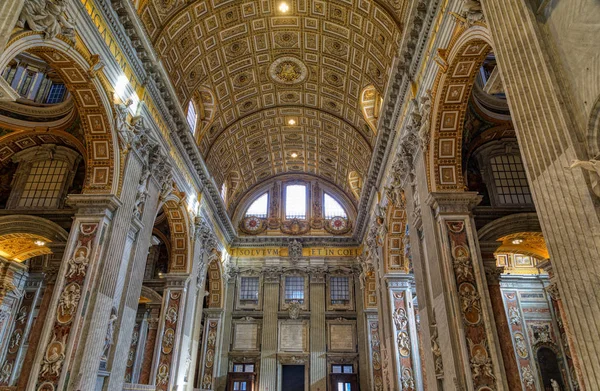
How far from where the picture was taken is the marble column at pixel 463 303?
8336mm

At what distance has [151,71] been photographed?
12.2 meters

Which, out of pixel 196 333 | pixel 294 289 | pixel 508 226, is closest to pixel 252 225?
pixel 294 289

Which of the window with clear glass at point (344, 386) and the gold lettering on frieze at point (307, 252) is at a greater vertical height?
the gold lettering on frieze at point (307, 252)

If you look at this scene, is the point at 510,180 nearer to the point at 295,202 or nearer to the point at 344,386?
the point at 344,386

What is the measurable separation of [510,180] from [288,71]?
10478 mm

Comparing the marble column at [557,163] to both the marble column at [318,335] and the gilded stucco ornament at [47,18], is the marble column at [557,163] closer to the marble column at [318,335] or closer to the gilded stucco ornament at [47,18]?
the gilded stucco ornament at [47,18]

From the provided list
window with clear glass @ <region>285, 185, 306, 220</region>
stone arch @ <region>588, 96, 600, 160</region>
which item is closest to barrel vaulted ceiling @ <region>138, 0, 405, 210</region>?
window with clear glass @ <region>285, 185, 306, 220</region>

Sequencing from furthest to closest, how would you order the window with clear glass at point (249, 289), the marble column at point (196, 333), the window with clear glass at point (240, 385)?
the window with clear glass at point (249, 289) < the window with clear glass at point (240, 385) < the marble column at point (196, 333)

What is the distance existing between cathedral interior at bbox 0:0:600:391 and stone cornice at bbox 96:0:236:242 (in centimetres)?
6

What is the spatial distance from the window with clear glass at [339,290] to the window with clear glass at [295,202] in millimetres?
4416

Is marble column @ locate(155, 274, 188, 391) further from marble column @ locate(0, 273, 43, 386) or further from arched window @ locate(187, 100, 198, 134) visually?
arched window @ locate(187, 100, 198, 134)

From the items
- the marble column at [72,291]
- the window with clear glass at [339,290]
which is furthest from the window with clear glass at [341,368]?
the marble column at [72,291]

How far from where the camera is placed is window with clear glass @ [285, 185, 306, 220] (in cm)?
2569

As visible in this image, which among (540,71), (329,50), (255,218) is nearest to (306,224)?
(255,218)
